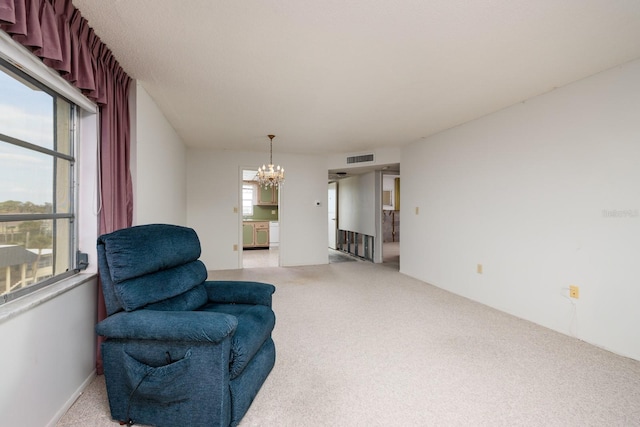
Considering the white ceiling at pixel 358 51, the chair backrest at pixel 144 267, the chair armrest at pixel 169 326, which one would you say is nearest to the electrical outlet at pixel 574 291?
the white ceiling at pixel 358 51

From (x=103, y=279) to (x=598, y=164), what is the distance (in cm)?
385

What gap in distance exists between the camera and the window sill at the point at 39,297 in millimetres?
1225

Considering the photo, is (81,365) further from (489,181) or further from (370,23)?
(489,181)

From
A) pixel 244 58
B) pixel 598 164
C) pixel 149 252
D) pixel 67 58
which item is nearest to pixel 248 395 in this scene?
pixel 149 252

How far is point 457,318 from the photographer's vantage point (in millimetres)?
3113

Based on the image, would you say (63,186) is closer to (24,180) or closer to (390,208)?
(24,180)

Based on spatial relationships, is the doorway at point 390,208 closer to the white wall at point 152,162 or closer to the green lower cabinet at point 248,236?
the green lower cabinet at point 248,236

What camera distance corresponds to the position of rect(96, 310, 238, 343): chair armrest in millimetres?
1376

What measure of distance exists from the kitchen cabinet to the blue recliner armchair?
6.65 metres

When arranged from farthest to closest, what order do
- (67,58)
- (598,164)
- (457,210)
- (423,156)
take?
1. (423,156)
2. (457,210)
3. (598,164)
4. (67,58)

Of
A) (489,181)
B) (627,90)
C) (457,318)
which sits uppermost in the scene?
(627,90)

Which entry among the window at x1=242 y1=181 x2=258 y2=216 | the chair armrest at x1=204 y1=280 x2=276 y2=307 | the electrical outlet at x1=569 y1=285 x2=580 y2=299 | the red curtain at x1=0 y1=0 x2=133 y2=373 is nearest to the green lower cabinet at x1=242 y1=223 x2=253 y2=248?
the window at x1=242 y1=181 x2=258 y2=216

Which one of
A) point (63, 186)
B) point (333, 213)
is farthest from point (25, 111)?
point (333, 213)

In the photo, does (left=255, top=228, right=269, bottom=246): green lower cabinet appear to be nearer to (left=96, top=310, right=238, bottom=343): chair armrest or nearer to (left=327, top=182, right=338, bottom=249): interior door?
(left=327, top=182, right=338, bottom=249): interior door
